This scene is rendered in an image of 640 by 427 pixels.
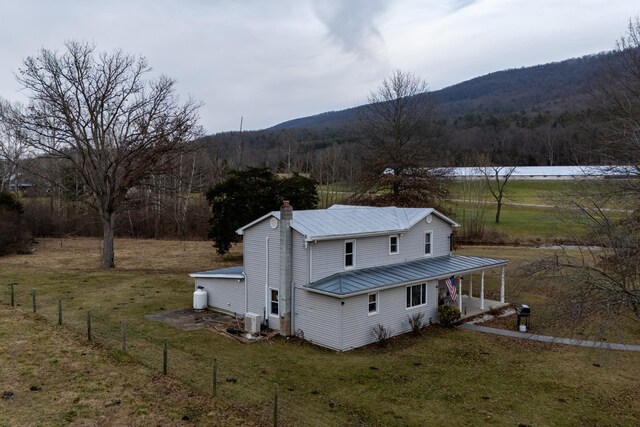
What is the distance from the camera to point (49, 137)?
30938mm

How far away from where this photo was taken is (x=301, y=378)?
1466cm

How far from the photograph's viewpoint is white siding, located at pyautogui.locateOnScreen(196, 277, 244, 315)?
71.5ft

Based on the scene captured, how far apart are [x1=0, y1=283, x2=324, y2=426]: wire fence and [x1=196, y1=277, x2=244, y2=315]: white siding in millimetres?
3878

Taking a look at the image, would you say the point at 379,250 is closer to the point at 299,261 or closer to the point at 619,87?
the point at 299,261

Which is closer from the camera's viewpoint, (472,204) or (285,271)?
(285,271)

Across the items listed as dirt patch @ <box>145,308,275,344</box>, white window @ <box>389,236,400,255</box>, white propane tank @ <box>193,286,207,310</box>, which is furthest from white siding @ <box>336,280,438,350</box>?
white propane tank @ <box>193,286,207,310</box>

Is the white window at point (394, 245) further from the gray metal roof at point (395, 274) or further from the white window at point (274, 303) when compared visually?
the white window at point (274, 303)

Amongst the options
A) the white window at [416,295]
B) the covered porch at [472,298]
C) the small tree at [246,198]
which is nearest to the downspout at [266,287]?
the white window at [416,295]

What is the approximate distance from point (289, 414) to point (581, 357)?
39.5ft

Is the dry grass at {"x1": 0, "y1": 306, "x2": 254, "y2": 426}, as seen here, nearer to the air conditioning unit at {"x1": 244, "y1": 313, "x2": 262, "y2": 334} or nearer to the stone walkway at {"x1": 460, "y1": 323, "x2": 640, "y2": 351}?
the air conditioning unit at {"x1": 244, "y1": 313, "x2": 262, "y2": 334}

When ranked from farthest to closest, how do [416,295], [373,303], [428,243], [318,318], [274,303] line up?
1. [428,243]
2. [416,295]
3. [274,303]
4. [373,303]
5. [318,318]

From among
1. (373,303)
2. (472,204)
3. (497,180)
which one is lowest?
(373,303)

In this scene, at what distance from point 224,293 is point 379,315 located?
7.85 metres

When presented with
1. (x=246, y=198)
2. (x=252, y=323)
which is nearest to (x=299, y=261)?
(x=252, y=323)
